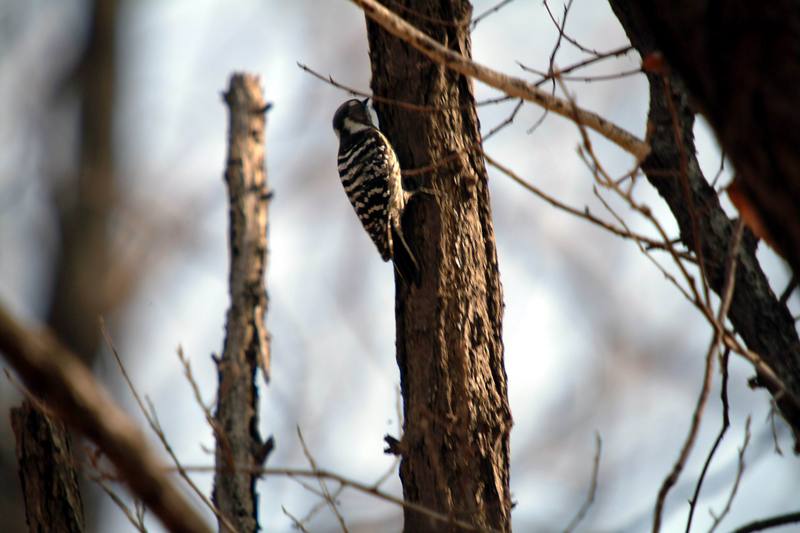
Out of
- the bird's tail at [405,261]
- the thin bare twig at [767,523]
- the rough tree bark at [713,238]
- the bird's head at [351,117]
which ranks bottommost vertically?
the thin bare twig at [767,523]

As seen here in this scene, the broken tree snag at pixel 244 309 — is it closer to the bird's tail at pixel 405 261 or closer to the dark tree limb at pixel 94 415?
the bird's tail at pixel 405 261

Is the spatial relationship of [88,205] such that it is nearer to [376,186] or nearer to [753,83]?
[376,186]

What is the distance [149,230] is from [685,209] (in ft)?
24.0

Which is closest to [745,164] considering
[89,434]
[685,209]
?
[89,434]

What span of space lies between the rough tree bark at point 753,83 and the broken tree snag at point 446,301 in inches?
73.4

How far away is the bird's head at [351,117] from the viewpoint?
6.93 meters

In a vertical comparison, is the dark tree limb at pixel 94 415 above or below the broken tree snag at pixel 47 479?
below

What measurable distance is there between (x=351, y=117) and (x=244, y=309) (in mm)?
1698

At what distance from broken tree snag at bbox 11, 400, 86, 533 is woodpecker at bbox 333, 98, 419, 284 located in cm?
178

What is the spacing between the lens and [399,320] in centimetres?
448

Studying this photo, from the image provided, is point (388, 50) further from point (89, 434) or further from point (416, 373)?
point (89, 434)

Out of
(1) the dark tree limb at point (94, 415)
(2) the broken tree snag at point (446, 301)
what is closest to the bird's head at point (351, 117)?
(2) the broken tree snag at point (446, 301)

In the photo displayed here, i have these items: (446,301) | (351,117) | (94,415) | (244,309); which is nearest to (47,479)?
(446,301)

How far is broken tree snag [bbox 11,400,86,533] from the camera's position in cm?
354
